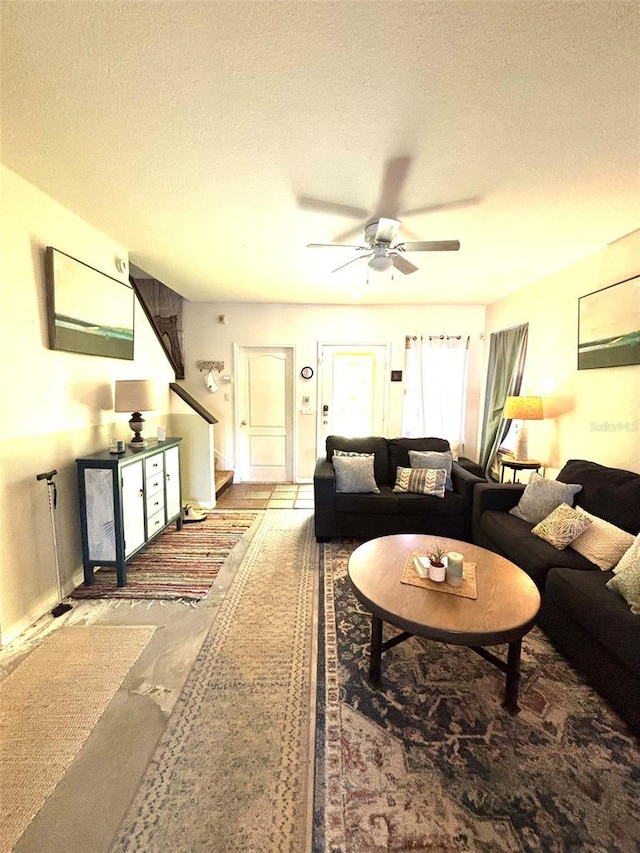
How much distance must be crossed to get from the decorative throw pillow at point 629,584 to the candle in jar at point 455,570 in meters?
0.72

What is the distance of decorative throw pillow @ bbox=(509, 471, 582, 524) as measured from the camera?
2.46m

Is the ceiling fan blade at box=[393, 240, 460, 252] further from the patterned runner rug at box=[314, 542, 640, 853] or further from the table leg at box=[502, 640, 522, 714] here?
the patterned runner rug at box=[314, 542, 640, 853]

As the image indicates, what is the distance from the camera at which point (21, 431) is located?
2.01 m

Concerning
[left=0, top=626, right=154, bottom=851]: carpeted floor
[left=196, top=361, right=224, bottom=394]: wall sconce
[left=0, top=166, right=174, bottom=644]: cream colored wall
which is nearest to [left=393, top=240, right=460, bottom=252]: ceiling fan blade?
[left=0, top=166, right=174, bottom=644]: cream colored wall

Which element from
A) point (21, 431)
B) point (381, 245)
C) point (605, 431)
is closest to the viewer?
point (21, 431)

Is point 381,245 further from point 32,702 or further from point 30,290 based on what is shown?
point 32,702

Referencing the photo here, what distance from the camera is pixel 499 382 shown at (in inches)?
170

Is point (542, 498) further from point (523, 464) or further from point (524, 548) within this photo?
point (523, 464)

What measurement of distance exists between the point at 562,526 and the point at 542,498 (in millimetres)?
352

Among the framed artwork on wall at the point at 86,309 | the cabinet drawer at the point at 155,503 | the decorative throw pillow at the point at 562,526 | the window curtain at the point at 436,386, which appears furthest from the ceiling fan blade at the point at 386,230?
the window curtain at the point at 436,386

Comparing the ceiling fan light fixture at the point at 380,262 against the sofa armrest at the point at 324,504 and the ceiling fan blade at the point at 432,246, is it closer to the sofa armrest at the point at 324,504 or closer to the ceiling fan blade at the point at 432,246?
the ceiling fan blade at the point at 432,246

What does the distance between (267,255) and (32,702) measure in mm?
3191

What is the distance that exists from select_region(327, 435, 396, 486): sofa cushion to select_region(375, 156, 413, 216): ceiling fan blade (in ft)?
6.92

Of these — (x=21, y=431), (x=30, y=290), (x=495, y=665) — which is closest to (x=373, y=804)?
(x=495, y=665)
